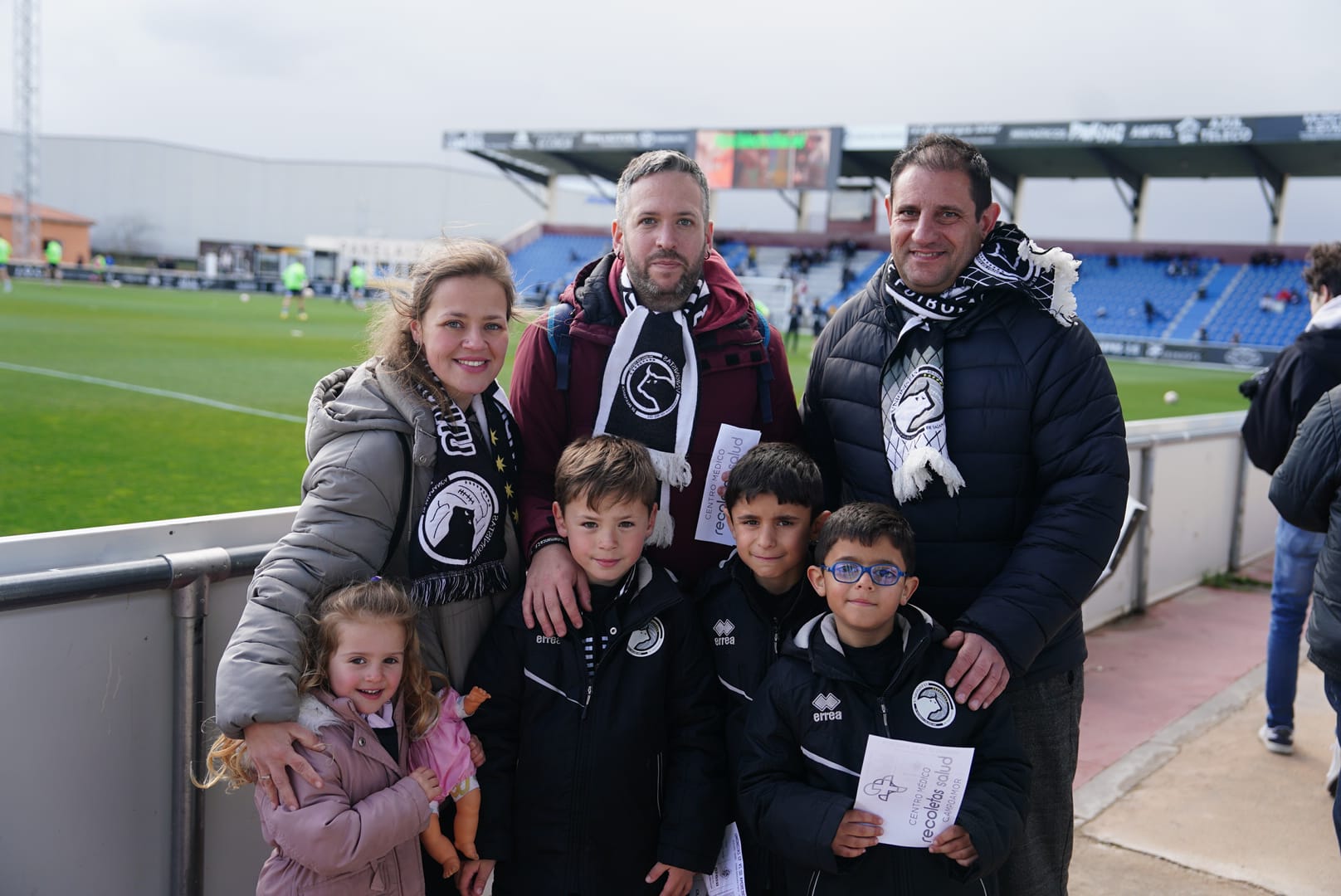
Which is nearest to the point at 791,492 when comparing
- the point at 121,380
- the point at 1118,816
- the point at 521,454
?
the point at 521,454

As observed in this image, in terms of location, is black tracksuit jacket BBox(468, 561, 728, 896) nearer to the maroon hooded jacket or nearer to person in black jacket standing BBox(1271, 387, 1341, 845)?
the maroon hooded jacket

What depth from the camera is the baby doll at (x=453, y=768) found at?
2.28m

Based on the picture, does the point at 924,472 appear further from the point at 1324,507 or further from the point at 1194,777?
the point at 1194,777

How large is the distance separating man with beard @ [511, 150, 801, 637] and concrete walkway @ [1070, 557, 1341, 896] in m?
1.98

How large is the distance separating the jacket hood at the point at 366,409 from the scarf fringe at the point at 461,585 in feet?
1.03

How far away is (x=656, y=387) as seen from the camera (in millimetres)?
2695

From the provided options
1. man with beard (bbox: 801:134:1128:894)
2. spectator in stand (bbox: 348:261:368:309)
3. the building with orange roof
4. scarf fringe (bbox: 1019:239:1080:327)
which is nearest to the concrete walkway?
man with beard (bbox: 801:134:1128:894)

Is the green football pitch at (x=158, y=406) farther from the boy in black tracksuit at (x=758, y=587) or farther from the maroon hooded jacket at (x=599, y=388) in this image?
the boy in black tracksuit at (x=758, y=587)

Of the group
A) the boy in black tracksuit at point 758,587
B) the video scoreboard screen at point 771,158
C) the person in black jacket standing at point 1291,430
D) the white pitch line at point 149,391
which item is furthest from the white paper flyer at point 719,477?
the video scoreboard screen at point 771,158

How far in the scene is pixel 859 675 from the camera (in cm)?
226

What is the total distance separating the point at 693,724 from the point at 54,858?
1.40 meters

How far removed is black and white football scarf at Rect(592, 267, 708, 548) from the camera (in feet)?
8.80

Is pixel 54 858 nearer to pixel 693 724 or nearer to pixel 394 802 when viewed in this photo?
pixel 394 802

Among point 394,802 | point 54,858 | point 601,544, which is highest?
point 601,544
